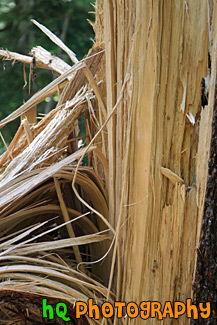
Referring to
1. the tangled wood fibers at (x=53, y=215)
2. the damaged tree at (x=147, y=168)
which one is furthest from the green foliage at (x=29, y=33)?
the damaged tree at (x=147, y=168)

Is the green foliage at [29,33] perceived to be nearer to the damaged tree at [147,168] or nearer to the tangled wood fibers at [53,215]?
the tangled wood fibers at [53,215]

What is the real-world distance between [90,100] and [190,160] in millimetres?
304

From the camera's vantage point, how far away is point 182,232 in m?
0.63

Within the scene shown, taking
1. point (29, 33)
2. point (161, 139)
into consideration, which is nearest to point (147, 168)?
point (161, 139)

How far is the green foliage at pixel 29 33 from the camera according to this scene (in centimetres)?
283

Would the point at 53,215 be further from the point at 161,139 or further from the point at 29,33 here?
the point at 29,33

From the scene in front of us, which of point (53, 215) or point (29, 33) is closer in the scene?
point (53, 215)

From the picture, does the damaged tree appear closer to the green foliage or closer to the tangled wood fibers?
the tangled wood fibers

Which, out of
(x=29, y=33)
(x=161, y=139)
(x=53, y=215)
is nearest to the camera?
(x=161, y=139)

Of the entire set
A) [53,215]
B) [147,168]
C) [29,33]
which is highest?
[29,33]

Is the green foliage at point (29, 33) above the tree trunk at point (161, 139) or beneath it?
above

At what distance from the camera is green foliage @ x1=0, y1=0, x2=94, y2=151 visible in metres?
2.83

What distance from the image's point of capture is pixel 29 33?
285 centimetres

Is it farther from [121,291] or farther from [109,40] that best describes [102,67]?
[121,291]
